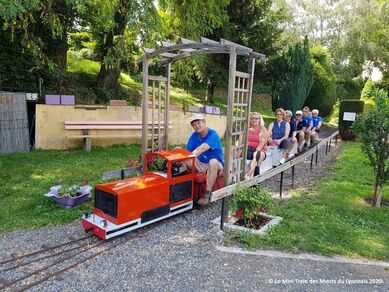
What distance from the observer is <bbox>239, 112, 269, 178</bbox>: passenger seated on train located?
6.57 m

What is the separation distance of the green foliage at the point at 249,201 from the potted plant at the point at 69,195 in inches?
99.4

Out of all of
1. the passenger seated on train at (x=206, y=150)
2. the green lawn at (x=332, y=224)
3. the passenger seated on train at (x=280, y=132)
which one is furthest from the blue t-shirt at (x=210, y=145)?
the passenger seated on train at (x=280, y=132)

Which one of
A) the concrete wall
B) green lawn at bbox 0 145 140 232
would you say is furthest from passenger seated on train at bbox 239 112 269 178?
the concrete wall

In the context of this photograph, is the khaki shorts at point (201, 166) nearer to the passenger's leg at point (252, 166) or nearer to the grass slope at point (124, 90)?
the passenger's leg at point (252, 166)

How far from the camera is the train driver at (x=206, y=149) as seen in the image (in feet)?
18.0

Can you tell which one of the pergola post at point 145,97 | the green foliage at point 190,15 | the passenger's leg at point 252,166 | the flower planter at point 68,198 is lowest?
the flower planter at point 68,198

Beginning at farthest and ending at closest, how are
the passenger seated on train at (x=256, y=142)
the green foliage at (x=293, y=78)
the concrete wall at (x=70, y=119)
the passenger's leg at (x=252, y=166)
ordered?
the green foliage at (x=293, y=78)
the concrete wall at (x=70, y=119)
the passenger seated on train at (x=256, y=142)
the passenger's leg at (x=252, y=166)

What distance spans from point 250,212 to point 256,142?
2.48 metres

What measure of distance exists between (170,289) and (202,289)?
0.32m

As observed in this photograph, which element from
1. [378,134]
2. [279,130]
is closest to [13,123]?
[279,130]

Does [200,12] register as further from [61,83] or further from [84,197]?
[84,197]

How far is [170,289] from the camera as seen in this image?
3369 mm

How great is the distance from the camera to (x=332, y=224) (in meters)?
5.12

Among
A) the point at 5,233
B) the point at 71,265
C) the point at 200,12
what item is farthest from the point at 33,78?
the point at 71,265
